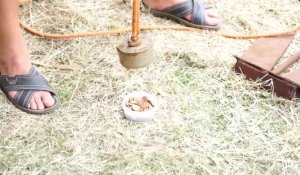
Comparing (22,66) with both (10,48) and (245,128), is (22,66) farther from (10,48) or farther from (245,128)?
(245,128)

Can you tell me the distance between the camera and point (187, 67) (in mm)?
2385

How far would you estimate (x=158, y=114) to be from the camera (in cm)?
210

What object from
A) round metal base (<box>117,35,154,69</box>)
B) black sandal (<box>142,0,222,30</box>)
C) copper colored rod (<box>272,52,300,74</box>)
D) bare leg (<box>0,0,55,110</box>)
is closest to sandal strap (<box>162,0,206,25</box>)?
black sandal (<box>142,0,222,30</box>)

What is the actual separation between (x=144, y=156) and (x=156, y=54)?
0.73 metres

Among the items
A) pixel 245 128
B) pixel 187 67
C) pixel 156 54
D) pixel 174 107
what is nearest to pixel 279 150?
pixel 245 128

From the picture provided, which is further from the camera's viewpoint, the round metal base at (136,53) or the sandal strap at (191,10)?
the sandal strap at (191,10)

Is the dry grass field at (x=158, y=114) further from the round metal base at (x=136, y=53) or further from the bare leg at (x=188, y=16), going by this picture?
the round metal base at (x=136, y=53)

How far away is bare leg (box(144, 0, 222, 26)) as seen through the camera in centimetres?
262

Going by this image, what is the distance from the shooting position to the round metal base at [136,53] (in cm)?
183

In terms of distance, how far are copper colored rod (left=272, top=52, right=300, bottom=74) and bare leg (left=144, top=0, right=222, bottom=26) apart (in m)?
0.48

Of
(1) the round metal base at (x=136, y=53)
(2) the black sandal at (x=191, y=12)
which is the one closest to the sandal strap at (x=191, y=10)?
(2) the black sandal at (x=191, y=12)

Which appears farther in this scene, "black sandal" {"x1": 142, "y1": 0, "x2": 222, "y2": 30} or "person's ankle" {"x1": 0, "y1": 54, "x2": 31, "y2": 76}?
"black sandal" {"x1": 142, "y1": 0, "x2": 222, "y2": 30}

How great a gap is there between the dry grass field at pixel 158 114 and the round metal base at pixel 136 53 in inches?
12.4

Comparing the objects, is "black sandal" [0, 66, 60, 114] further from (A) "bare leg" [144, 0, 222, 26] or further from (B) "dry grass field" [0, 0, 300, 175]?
(A) "bare leg" [144, 0, 222, 26]
